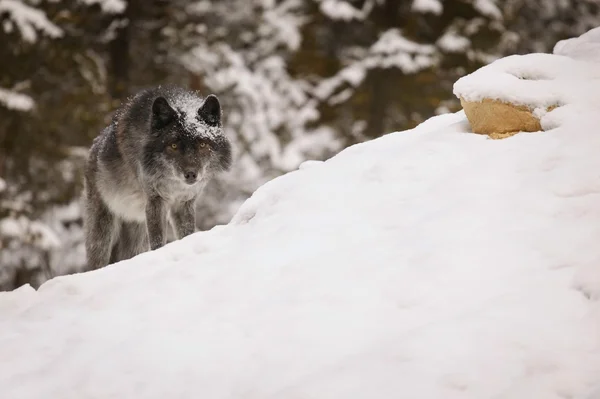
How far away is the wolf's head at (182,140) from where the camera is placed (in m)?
6.11

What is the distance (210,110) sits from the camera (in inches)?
251

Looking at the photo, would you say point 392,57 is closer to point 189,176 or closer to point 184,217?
point 184,217

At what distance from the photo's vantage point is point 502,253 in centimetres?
370

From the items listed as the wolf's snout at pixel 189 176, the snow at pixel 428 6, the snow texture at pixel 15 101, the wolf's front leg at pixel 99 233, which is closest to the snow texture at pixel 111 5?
the snow texture at pixel 15 101

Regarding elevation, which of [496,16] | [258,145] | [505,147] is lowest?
[258,145]

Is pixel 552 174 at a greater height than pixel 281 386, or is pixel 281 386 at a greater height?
pixel 552 174

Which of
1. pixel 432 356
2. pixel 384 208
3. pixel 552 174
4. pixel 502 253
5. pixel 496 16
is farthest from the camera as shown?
pixel 496 16

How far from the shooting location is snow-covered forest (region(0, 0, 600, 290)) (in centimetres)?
1393

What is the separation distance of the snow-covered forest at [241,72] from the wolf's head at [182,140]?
7.15m

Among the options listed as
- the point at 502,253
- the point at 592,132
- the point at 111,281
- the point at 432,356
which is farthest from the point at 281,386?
the point at 592,132

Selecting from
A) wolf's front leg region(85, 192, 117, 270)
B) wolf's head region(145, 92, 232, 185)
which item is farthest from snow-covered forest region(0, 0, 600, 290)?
wolf's head region(145, 92, 232, 185)

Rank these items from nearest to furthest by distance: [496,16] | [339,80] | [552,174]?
[552,174] < [496,16] < [339,80]

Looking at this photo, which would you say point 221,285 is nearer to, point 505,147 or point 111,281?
point 111,281

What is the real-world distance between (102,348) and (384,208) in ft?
6.59
